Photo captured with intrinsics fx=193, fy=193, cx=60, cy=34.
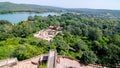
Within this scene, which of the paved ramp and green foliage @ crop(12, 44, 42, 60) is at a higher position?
the paved ramp

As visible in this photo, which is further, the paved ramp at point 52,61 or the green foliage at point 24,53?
the green foliage at point 24,53

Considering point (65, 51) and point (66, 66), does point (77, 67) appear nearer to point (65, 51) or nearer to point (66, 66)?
point (66, 66)

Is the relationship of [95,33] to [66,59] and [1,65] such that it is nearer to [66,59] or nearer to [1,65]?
[66,59]

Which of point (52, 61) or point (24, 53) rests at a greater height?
point (52, 61)

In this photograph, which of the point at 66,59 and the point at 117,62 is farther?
the point at 117,62

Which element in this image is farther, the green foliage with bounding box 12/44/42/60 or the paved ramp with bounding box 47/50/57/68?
the green foliage with bounding box 12/44/42/60

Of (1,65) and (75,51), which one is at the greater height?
(1,65)

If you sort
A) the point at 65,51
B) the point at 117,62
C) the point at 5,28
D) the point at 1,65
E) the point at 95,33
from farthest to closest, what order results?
the point at 5,28
the point at 95,33
the point at 65,51
the point at 117,62
the point at 1,65

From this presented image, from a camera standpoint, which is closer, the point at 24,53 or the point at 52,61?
the point at 52,61

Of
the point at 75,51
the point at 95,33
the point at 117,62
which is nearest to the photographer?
the point at 117,62

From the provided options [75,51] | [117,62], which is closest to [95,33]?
[75,51]

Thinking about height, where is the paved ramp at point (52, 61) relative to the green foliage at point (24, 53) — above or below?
above
